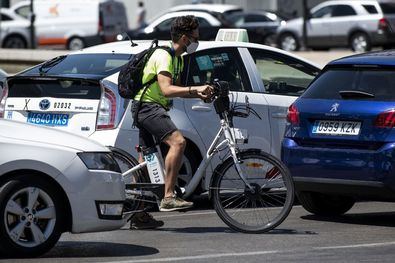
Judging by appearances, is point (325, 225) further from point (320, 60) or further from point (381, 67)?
point (320, 60)

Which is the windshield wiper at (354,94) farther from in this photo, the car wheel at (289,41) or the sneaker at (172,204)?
the car wheel at (289,41)

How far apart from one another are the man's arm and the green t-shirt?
0.19ft

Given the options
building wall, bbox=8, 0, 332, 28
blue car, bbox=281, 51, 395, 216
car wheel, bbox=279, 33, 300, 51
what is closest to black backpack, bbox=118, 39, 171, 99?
blue car, bbox=281, 51, 395, 216

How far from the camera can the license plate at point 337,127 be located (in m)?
9.48

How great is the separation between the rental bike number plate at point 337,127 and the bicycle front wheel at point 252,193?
31.5 inches

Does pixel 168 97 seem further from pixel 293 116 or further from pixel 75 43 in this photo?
pixel 75 43

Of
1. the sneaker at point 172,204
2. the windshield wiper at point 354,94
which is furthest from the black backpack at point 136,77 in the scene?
the windshield wiper at point 354,94

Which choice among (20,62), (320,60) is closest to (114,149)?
(20,62)

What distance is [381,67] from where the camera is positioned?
384 inches

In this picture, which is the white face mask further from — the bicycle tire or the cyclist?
the bicycle tire

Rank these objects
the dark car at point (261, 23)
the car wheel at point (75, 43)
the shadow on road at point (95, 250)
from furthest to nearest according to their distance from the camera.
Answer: the dark car at point (261, 23)
the car wheel at point (75, 43)
the shadow on road at point (95, 250)

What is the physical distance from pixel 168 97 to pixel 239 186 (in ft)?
2.89

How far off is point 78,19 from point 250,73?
2725 cm

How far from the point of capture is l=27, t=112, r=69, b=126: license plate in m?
10.4
